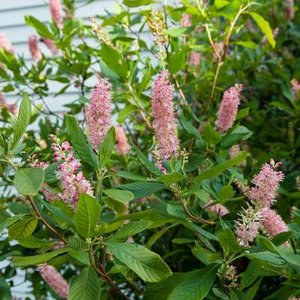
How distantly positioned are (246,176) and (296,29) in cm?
144

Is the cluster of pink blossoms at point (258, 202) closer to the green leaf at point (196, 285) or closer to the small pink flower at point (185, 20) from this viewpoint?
the green leaf at point (196, 285)

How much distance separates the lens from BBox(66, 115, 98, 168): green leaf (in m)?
1.12

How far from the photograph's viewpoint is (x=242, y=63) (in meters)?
2.73

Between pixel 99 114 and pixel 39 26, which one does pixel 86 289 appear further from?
pixel 39 26

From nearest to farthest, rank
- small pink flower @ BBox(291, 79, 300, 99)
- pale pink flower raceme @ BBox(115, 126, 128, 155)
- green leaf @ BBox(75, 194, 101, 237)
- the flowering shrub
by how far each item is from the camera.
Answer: green leaf @ BBox(75, 194, 101, 237) < the flowering shrub < pale pink flower raceme @ BBox(115, 126, 128, 155) < small pink flower @ BBox(291, 79, 300, 99)

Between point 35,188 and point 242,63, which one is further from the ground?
point 35,188

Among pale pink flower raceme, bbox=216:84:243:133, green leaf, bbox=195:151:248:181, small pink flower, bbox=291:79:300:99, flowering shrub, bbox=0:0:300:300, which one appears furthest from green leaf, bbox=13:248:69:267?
small pink flower, bbox=291:79:300:99

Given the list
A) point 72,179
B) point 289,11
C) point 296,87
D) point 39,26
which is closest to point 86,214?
point 72,179

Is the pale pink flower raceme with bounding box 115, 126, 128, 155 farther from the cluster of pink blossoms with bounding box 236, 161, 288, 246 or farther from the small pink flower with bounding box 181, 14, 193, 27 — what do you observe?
the cluster of pink blossoms with bounding box 236, 161, 288, 246

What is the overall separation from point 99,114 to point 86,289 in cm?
35

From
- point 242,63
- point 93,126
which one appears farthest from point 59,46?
point 93,126

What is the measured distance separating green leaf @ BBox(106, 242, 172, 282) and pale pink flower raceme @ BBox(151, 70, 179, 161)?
0.92ft

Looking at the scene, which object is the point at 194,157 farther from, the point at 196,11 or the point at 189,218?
the point at 196,11

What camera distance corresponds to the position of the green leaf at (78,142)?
1.12m
